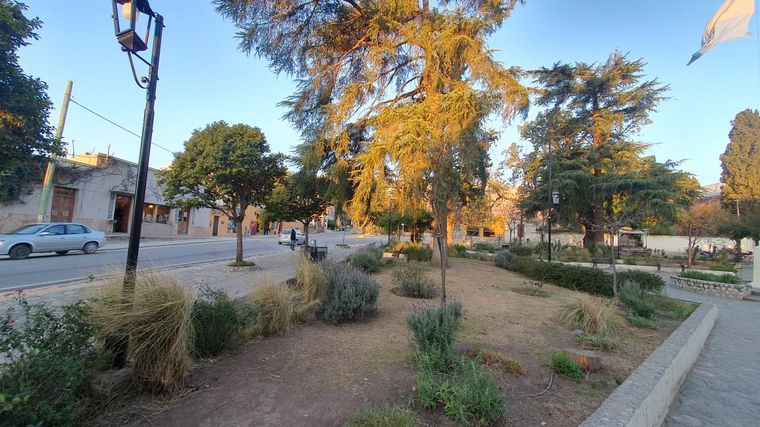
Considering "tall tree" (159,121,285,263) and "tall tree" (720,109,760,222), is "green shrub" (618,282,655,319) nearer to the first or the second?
"tall tree" (159,121,285,263)

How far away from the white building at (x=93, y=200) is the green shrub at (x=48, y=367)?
81.1 ft

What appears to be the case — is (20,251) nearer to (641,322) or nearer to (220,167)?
(220,167)

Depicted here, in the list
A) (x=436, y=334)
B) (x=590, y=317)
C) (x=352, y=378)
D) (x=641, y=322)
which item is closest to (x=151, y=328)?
(x=352, y=378)

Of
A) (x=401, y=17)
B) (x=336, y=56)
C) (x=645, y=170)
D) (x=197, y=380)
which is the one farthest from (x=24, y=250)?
(x=645, y=170)

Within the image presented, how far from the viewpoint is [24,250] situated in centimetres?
1421

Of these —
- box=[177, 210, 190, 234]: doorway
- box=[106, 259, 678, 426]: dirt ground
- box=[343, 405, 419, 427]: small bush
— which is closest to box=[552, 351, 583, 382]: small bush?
box=[106, 259, 678, 426]: dirt ground

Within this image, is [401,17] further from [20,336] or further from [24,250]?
[24,250]

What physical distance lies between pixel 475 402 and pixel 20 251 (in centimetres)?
1854

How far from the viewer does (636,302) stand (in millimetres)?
7871

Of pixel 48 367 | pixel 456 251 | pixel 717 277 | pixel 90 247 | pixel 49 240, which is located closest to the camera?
pixel 48 367

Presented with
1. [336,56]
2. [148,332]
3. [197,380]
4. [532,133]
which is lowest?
[197,380]

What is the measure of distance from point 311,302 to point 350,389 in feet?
11.3

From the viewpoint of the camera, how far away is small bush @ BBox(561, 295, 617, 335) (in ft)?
20.1

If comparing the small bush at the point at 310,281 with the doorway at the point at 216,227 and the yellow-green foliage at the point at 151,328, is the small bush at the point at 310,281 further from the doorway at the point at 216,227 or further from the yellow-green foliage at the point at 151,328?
the doorway at the point at 216,227
